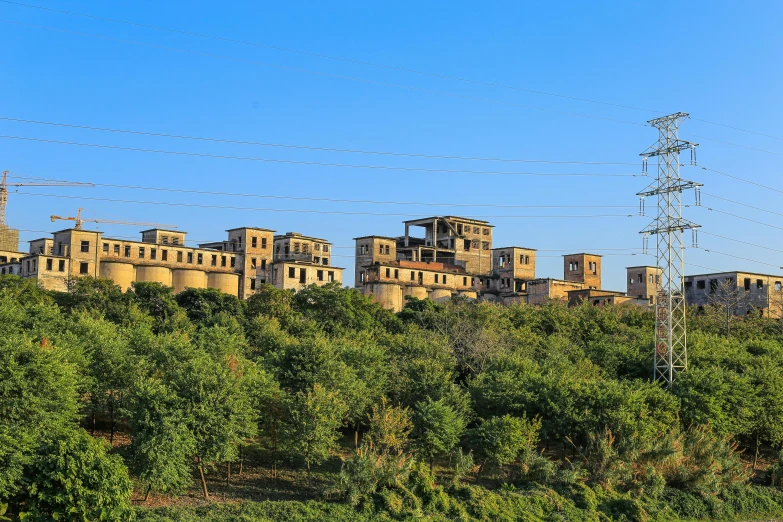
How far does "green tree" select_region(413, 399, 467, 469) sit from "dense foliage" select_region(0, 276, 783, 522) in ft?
0.36

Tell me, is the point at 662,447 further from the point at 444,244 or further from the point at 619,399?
the point at 444,244

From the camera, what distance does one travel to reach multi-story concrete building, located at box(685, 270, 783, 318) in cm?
9456

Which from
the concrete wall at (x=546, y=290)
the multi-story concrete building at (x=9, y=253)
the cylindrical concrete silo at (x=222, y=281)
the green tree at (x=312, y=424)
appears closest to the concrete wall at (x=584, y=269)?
the concrete wall at (x=546, y=290)

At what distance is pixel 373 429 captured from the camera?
37375 millimetres

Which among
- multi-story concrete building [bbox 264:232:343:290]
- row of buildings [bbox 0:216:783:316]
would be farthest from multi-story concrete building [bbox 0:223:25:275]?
multi-story concrete building [bbox 264:232:343:290]

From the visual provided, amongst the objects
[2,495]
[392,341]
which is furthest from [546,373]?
[2,495]

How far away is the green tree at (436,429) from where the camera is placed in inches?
1491

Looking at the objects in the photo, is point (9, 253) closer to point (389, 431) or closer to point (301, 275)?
point (301, 275)

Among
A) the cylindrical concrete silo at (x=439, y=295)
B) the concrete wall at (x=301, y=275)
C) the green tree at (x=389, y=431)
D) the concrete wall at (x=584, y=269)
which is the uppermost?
the concrete wall at (x=584, y=269)

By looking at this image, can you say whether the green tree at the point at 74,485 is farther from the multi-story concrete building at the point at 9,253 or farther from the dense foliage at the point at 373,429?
the multi-story concrete building at the point at 9,253

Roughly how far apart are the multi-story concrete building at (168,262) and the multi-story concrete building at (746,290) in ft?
135

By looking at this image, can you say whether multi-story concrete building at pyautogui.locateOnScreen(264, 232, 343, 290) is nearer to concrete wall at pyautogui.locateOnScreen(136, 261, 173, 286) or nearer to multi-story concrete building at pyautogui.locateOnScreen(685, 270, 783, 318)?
concrete wall at pyautogui.locateOnScreen(136, 261, 173, 286)

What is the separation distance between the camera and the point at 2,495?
2870 centimetres

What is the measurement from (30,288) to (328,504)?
135 ft
